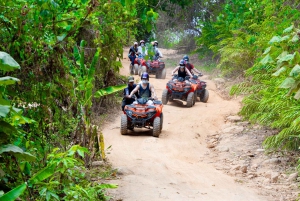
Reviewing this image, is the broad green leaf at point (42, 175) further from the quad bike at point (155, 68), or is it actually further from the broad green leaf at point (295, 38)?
the quad bike at point (155, 68)

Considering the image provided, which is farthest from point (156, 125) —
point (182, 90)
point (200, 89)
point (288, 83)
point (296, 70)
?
point (296, 70)

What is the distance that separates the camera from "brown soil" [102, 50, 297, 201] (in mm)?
6875

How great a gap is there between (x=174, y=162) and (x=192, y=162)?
0.53 meters

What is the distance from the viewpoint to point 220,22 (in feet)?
68.8

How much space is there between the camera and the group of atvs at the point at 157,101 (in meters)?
10.8

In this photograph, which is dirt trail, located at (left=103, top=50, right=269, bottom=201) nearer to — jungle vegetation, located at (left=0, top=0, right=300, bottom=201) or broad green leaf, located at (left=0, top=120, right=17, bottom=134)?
jungle vegetation, located at (left=0, top=0, right=300, bottom=201)

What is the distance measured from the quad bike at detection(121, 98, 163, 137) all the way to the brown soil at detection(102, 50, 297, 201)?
0.89 feet

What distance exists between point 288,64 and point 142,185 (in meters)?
4.09

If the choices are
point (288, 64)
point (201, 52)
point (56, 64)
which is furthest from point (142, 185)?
point (201, 52)

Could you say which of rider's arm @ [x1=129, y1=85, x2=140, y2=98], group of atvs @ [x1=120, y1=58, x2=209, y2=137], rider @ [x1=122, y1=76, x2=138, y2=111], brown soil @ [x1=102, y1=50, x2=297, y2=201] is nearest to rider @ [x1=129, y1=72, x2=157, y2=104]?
rider's arm @ [x1=129, y1=85, x2=140, y2=98]

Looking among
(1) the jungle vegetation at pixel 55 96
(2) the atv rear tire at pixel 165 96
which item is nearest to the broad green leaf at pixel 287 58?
(1) the jungle vegetation at pixel 55 96

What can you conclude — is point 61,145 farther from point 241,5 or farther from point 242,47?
point 241,5

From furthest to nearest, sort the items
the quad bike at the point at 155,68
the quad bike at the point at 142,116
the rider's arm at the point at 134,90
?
the quad bike at the point at 155,68 < the rider's arm at the point at 134,90 < the quad bike at the point at 142,116

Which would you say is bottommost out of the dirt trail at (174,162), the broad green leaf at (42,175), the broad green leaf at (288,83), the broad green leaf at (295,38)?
the dirt trail at (174,162)
